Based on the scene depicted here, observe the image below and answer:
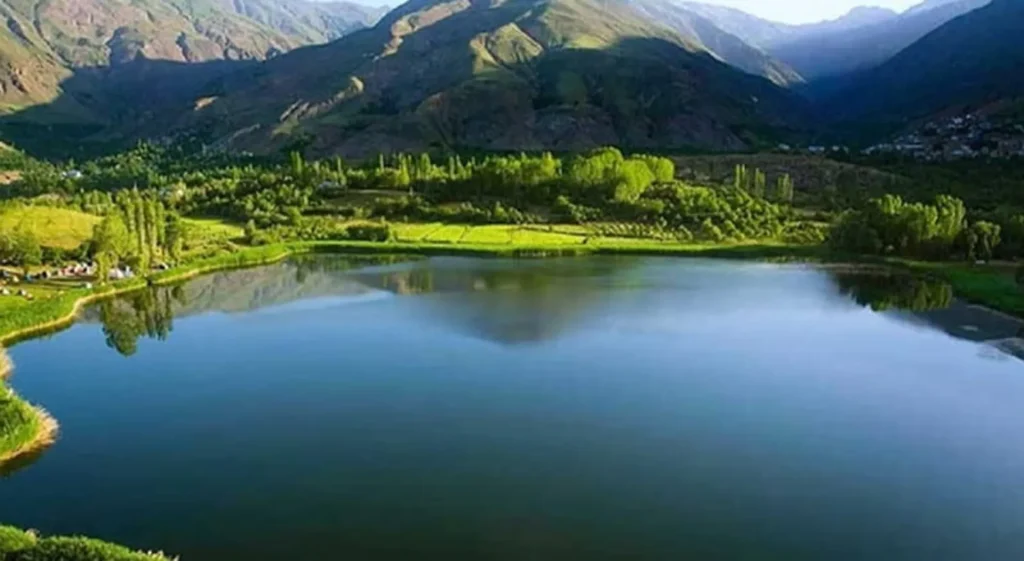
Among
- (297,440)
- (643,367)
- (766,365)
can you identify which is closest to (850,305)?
(766,365)

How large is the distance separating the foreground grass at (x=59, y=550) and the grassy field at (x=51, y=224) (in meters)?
54.3

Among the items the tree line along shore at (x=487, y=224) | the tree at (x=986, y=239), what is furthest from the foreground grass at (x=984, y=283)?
the tree at (x=986, y=239)

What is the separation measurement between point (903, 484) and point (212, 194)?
310 feet

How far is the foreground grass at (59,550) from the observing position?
2155 cm

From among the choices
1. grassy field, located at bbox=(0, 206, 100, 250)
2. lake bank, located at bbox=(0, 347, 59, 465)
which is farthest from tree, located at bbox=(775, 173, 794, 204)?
lake bank, located at bbox=(0, 347, 59, 465)

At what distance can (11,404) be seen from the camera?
110 ft

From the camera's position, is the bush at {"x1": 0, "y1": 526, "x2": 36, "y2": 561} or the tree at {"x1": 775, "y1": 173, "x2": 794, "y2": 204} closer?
the bush at {"x1": 0, "y1": 526, "x2": 36, "y2": 561}

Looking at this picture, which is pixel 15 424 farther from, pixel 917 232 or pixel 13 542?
pixel 917 232

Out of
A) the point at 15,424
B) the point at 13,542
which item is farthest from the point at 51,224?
the point at 13,542

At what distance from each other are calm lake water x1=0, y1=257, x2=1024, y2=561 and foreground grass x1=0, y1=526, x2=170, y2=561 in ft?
9.52

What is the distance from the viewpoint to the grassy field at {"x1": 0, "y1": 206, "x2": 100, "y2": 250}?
71250 millimetres

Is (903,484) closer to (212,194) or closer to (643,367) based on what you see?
(643,367)

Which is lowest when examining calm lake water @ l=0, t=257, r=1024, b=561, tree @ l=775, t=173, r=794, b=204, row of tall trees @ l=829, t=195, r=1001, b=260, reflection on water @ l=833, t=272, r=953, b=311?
calm lake water @ l=0, t=257, r=1024, b=561

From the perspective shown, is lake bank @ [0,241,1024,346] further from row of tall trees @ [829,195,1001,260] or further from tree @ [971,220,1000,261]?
tree @ [971,220,1000,261]
